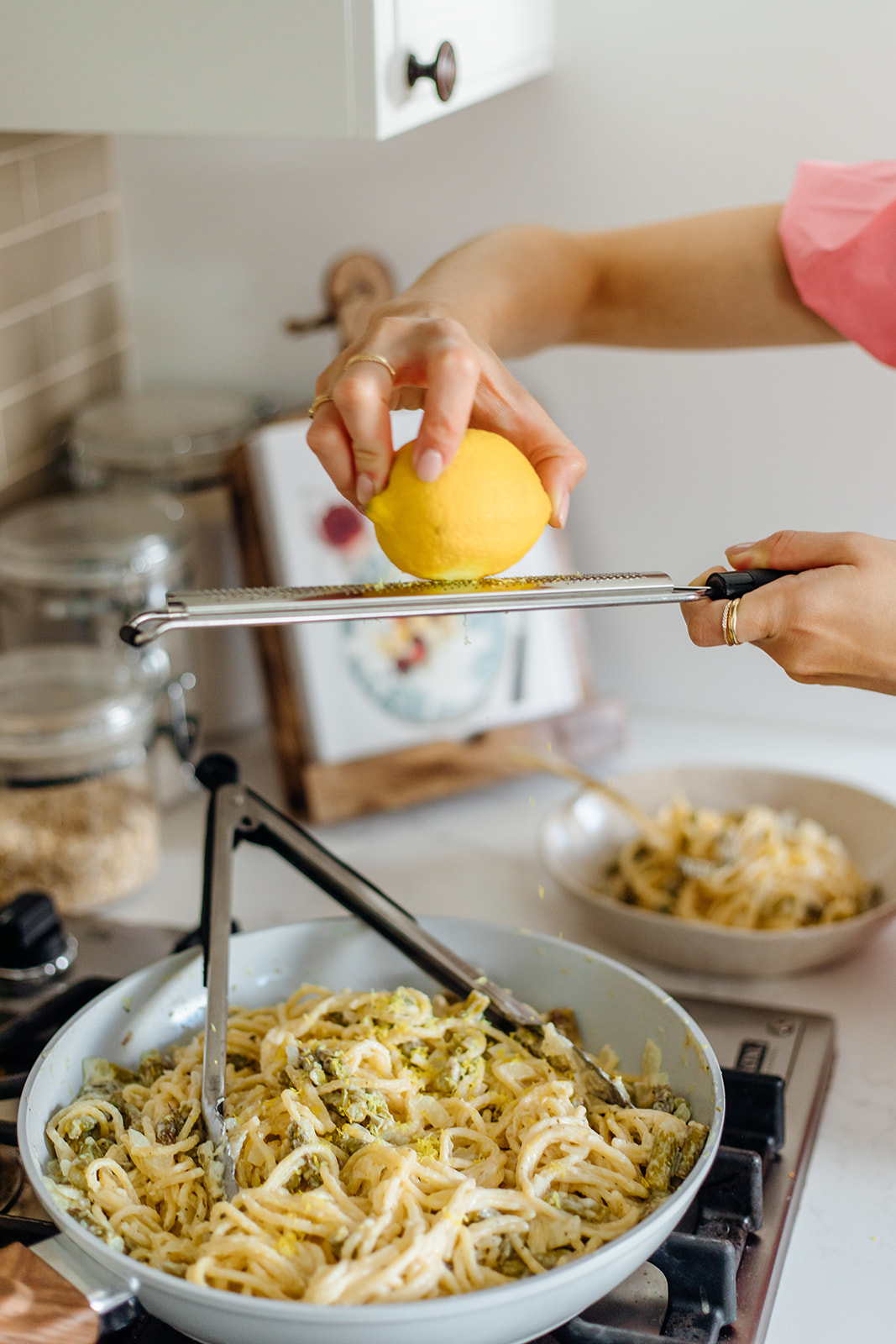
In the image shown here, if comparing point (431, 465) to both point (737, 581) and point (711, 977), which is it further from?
point (711, 977)

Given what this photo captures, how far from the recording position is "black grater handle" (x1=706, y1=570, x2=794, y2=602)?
0.76 m

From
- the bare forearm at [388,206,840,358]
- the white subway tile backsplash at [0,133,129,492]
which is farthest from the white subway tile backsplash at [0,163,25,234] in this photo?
the bare forearm at [388,206,840,358]

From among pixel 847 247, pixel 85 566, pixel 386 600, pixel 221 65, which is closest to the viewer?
pixel 386 600

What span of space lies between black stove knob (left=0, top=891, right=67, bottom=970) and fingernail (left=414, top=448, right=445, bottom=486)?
0.56 meters

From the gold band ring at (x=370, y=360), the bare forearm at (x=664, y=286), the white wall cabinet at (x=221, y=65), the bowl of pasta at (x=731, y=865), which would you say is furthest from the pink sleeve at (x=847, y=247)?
the gold band ring at (x=370, y=360)

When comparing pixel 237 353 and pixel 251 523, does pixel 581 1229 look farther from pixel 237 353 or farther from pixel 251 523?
pixel 237 353

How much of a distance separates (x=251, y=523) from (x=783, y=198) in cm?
68

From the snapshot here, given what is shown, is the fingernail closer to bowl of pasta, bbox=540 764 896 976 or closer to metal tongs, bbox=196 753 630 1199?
metal tongs, bbox=196 753 630 1199

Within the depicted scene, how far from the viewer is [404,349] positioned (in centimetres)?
77

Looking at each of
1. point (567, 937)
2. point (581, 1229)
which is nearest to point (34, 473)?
point (567, 937)

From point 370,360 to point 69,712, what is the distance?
0.56 meters

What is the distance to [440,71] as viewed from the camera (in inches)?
40.0

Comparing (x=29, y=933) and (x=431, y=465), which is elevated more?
(x=431, y=465)

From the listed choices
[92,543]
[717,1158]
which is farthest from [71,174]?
[717,1158]
